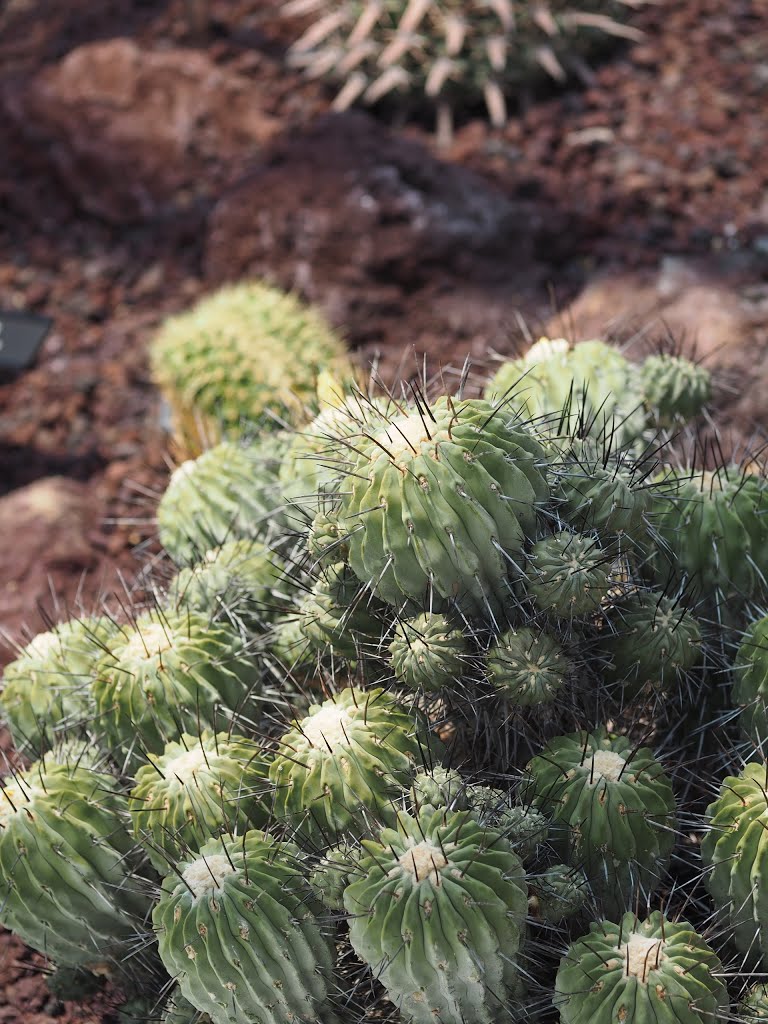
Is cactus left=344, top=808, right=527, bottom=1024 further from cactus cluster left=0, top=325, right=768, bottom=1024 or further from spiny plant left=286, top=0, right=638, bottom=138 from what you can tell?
spiny plant left=286, top=0, right=638, bottom=138

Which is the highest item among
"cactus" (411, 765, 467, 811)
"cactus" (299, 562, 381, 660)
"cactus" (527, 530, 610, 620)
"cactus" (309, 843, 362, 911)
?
"cactus" (527, 530, 610, 620)

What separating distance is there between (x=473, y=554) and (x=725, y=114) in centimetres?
446

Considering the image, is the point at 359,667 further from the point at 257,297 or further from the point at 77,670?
the point at 257,297

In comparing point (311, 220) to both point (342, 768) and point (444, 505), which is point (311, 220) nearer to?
point (444, 505)

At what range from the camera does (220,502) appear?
2916 mm

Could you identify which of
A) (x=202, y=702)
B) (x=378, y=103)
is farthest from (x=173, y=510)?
(x=378, y=103)

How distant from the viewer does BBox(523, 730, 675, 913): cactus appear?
6.51 ft

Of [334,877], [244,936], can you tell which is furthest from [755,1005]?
[244,936]

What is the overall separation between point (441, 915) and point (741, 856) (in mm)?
535

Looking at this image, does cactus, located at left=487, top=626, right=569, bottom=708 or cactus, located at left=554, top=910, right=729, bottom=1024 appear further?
cactus, located at left=487, top=626, right=569, bottom=708

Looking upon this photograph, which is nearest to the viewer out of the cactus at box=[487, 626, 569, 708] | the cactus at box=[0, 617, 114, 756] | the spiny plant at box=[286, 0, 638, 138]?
the cactus at box=[487, 626, 569, 708]

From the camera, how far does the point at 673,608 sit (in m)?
2.24

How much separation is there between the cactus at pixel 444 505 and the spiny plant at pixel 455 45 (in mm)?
4054

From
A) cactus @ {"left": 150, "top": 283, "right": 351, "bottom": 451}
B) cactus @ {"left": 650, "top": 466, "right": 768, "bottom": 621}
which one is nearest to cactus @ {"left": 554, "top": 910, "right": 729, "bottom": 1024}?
cactus @ {"left": 650, "top": 466, "right": 768, "bottom": 621}
